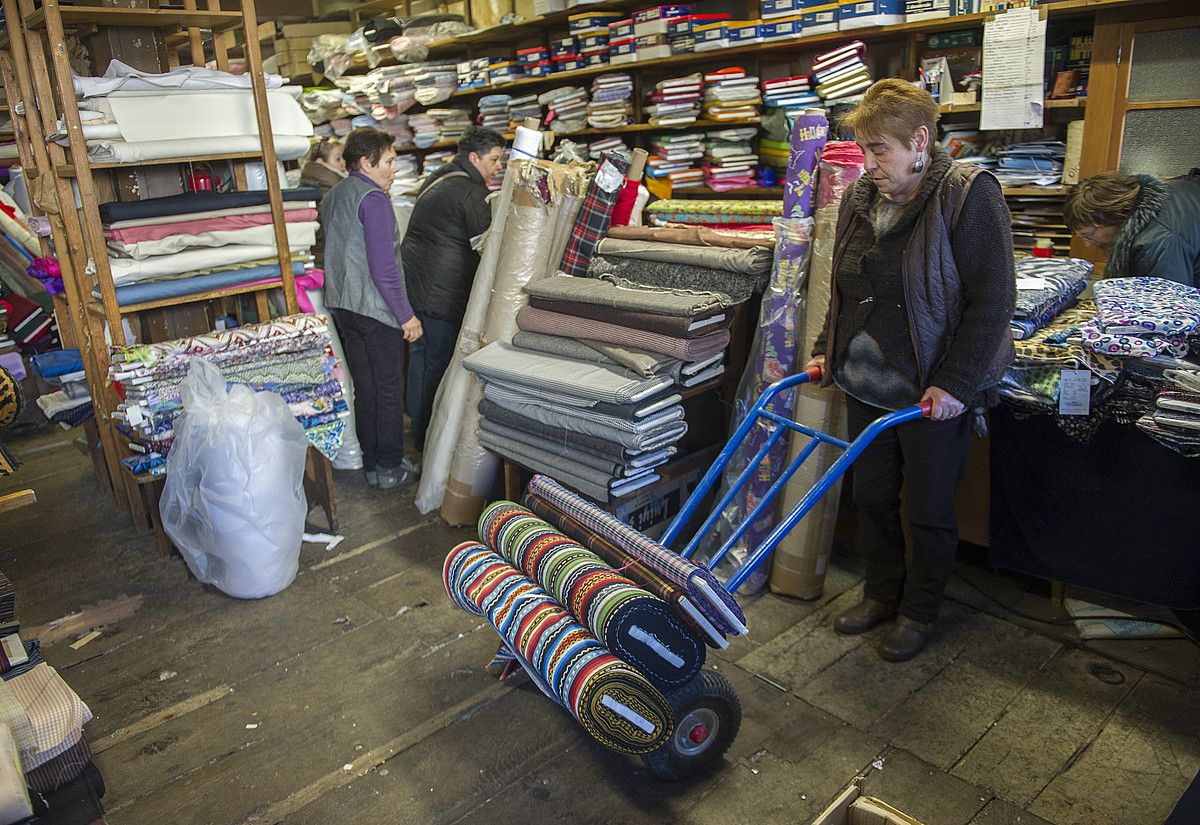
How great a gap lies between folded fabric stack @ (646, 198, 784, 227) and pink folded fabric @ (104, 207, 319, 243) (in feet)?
5.03

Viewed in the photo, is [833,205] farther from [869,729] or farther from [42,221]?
[42,221]

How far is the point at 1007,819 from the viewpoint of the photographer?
205 centimetres

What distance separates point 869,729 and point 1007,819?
1.31 feet

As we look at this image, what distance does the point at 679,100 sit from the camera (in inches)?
202

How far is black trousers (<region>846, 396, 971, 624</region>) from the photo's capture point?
2.48 m

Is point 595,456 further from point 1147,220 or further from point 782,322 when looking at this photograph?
point 1147,220

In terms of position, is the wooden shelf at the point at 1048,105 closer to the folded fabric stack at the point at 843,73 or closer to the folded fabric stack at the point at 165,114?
the folded fabric stack at the point at 843,73

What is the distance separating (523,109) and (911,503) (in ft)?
14.6

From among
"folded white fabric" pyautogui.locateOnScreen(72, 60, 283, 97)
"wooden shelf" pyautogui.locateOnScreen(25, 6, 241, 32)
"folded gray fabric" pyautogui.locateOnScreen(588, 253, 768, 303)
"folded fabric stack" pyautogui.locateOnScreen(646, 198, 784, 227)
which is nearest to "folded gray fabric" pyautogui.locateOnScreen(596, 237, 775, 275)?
"folded gray fabric" pyautogui.locateOnScreen(588, 253, 768, 303)

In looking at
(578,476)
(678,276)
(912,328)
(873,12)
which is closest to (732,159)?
(873,12)

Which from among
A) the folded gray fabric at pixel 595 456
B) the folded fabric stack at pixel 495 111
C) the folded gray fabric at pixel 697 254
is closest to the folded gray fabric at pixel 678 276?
the folded gray fabric at pixel 697 254

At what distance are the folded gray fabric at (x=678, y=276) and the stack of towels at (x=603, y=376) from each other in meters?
0.10

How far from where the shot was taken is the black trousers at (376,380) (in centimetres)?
395

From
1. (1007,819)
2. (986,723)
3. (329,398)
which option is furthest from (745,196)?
(1007,819)
